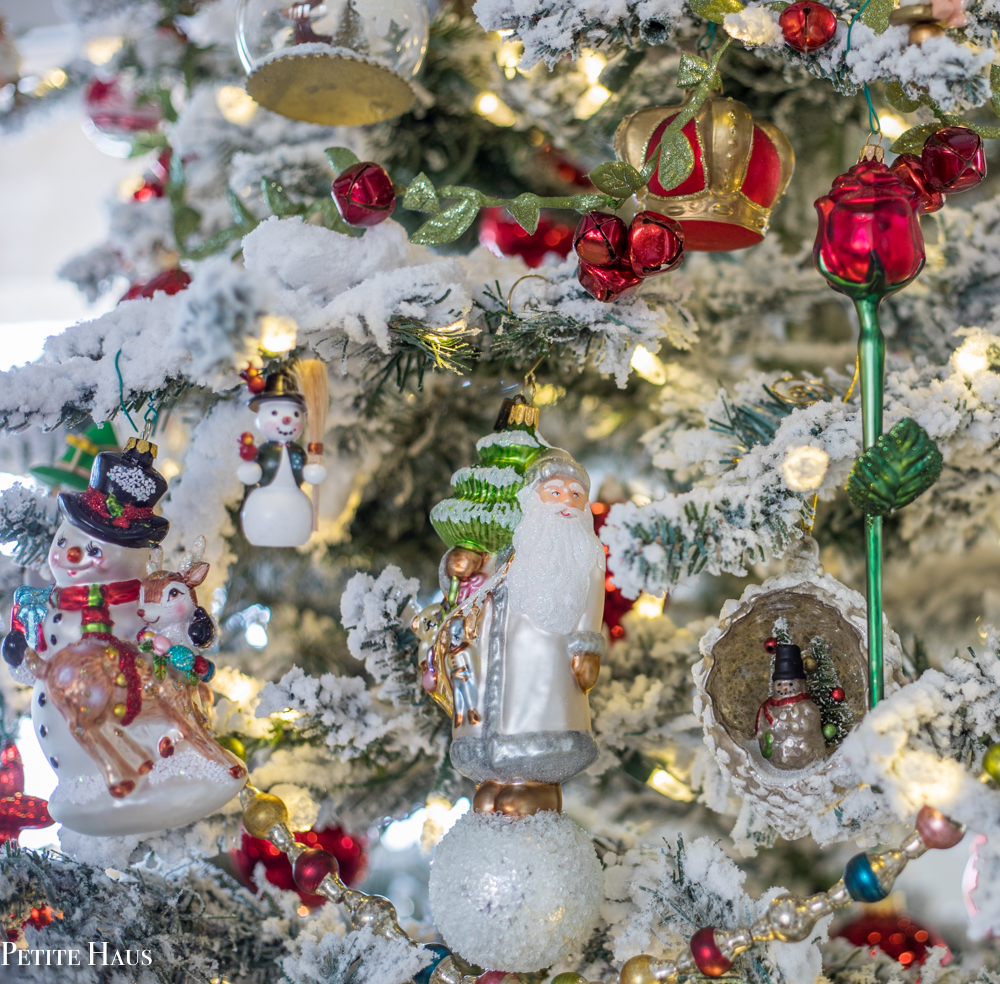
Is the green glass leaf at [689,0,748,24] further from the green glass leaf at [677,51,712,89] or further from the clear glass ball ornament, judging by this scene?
the clear glass ball ornament

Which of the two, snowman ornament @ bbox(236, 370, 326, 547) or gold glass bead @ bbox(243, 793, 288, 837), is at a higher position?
snowman ornament @ bbox(236, 370, 326, 547)

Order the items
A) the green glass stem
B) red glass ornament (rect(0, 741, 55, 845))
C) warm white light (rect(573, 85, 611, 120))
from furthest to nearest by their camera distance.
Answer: warm white light (rect(573, 85, 611, 120)) → red glass ornament (rect(0, 741, 55, 845)) → the green glass stem

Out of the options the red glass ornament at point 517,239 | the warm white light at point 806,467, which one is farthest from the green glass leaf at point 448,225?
the red glass ornament at point 517,239

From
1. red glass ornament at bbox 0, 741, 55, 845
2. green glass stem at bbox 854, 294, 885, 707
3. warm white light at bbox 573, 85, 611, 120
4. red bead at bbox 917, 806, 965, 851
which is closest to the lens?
red bead at bbox 917, 806, 965, 851

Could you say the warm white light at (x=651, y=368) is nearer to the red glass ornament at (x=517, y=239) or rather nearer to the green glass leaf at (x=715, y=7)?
the red glass ornament at (x=517, y=239)

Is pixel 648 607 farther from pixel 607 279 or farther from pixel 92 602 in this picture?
pixel 92 602

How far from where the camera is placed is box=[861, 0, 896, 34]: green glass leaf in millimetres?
595

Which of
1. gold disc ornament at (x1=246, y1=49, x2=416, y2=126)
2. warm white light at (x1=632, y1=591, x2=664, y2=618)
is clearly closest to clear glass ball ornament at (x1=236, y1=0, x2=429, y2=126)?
gold disc ornament at (x1=246, y1=49, x2=416, y2=126)

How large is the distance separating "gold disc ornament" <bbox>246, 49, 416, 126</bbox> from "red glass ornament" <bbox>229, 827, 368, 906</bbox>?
0.72 meters

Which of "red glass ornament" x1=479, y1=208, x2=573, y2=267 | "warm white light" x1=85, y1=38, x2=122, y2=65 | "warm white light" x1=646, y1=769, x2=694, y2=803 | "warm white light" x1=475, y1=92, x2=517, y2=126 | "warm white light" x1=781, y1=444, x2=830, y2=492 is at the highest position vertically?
"warm white light" x1=85, y1=38, x2=122, y2=65

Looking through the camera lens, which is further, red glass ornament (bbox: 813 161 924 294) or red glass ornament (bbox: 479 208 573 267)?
red glass ornament (bbox: 479 208 573 267)

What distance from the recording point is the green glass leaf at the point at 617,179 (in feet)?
2.16

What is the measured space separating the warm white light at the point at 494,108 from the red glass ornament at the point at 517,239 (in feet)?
0.44

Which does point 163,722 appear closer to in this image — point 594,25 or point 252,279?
point 252,279
